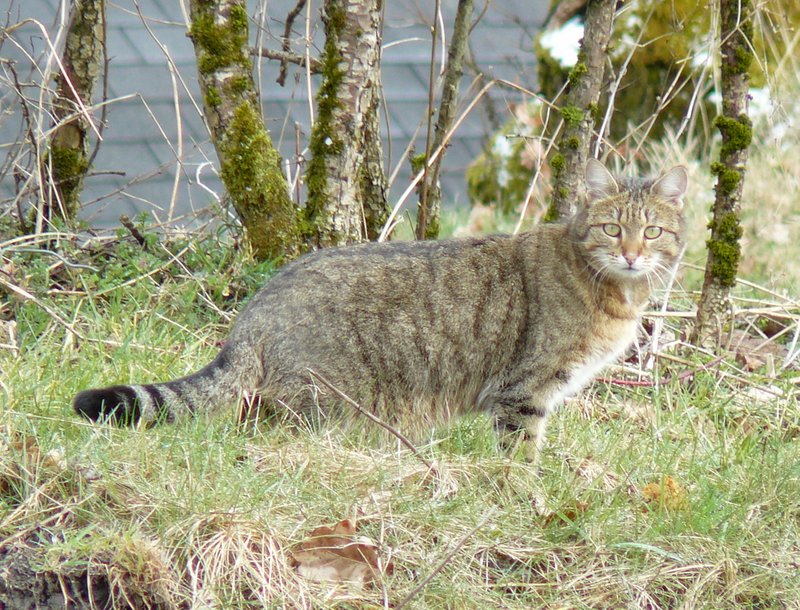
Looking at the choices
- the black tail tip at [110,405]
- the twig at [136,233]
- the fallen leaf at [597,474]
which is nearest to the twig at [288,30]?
the twig at [136,233]

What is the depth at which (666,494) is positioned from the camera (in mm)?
3236

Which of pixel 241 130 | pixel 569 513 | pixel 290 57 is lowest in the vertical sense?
pixel 569 513

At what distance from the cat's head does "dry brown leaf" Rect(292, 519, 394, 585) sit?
1.61 metres

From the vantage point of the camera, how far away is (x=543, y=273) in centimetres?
404

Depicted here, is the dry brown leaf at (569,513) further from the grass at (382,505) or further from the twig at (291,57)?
the twig at (291,57)

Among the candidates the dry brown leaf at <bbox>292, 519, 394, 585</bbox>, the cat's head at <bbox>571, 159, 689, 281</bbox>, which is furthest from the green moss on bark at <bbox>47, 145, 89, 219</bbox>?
the dry brown leaf at <bbox>292, 519, 394, 585</bbox>

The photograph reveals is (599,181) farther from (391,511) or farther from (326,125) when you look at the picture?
(391,511)

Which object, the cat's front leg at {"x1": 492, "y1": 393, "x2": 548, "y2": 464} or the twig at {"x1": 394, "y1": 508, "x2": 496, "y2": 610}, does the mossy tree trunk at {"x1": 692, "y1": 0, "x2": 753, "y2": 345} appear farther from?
the twig at {"x1": 394, "y1": 508, "x2": 496, "y2": 610}

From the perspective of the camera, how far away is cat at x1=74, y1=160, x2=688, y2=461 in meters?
3.70

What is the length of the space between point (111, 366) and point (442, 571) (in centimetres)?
169

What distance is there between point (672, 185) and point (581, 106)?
2.91 ft

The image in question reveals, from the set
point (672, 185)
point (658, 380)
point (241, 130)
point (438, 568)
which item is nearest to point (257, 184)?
point (241, 130)

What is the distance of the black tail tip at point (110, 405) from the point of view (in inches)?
118

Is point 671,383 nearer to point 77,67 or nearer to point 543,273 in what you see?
point 543,273
